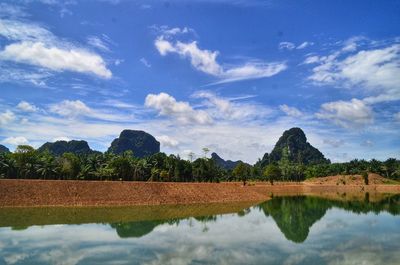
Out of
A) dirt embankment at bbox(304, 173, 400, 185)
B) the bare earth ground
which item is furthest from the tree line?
A: dirt embankment at bbox(304, 173, 400, 185)

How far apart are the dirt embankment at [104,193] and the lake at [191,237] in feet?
11.2

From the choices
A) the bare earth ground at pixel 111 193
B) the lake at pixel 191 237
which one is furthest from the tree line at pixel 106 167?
the lake at pixel 191 237

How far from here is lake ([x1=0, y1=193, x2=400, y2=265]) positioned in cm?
2543

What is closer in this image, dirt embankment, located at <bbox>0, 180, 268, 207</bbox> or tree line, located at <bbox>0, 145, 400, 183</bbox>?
dirt embankment, located at <bbox>0, 180, 268, 207</bbox>

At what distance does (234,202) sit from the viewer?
2815 inches

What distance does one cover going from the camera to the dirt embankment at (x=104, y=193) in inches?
2016

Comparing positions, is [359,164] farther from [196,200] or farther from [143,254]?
[143,254]

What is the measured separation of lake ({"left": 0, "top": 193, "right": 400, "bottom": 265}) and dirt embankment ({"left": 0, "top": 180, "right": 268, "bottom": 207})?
11.2 ft

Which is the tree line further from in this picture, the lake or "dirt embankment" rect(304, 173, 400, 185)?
the lake

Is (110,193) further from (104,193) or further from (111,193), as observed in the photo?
(104,193)

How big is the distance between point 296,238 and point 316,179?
364ft

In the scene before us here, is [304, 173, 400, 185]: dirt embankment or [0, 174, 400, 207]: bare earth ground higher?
[304, 173, 400, 185]: dirt embankment

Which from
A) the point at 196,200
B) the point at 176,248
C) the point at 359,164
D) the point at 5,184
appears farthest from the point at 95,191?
the point at 359,164

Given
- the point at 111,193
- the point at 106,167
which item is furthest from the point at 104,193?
the point at 106,167
